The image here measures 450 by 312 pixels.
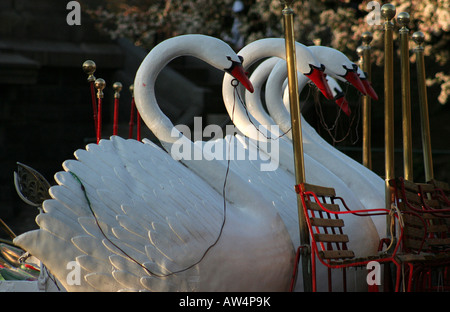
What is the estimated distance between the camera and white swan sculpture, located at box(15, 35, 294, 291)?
Answer: 5223 mm

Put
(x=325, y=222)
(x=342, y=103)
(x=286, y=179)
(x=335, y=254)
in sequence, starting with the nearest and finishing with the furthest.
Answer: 1. (x=335, y=254)
2. (x=325, y=222)
3. (x=286, y=179)
4. (x=342, y=103)

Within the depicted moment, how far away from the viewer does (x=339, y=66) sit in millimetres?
7445

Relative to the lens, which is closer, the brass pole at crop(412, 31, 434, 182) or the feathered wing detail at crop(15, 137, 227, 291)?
the feathered wing detail at crop(15, 137, 227, 291)

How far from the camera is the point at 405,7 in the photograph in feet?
41.8

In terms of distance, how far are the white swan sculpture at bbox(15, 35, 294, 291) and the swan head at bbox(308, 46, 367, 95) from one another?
166 centimetres

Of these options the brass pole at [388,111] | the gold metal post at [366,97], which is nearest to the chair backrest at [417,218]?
the brass pole at [388,111]

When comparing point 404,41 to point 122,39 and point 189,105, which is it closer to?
point 189,105

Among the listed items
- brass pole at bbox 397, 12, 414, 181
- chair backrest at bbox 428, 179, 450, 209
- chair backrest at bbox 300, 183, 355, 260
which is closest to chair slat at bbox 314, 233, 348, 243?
chair backrest at bbox 300, 183, 355, 260

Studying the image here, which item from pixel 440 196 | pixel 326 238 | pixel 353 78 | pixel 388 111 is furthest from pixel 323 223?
pixel 353 78

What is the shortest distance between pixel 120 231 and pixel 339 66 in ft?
9.87

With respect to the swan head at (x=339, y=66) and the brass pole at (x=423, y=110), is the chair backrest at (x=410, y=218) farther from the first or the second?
the brass pole at (x=423, y=110)

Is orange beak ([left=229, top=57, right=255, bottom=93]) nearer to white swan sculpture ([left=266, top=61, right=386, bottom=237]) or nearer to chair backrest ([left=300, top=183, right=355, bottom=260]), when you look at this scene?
chair backrest ([left=300, top=183, right=355, bottom=260])

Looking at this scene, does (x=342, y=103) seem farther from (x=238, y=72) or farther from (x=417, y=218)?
(x=417, y=218)
